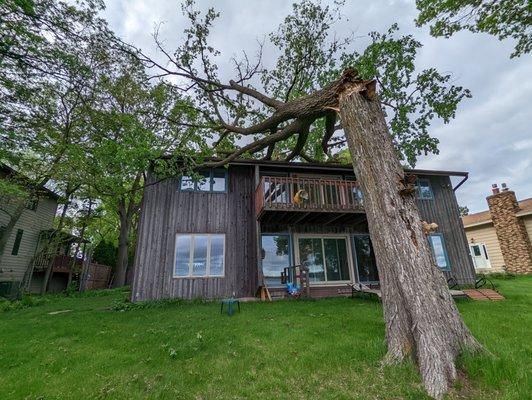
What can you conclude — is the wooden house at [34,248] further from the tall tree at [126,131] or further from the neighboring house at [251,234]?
the neighboring house at [251,234]

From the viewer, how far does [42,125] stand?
35.9 feet

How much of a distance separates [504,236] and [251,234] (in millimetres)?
16780

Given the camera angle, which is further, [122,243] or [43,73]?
[122,243]

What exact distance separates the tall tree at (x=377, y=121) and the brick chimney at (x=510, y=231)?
1181cm

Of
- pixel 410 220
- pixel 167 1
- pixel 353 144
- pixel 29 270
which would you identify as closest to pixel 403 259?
pixel 410 220

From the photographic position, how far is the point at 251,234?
1116 cm

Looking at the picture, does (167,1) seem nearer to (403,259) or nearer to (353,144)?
(353,144)

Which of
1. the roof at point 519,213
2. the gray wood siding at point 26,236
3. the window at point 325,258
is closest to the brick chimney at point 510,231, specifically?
the roof at point 519,213

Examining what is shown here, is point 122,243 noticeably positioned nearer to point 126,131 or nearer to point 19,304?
point 19,304

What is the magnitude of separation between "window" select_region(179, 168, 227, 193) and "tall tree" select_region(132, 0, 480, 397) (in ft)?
4.27

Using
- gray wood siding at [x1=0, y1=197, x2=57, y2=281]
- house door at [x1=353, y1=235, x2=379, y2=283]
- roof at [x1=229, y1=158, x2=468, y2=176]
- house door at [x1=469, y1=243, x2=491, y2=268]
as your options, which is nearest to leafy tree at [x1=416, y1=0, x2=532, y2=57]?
roof at [x1=229, y1=158, x2=468, y2=176]

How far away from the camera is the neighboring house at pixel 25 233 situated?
1625 centimetres

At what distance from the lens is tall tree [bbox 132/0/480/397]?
3.28 m

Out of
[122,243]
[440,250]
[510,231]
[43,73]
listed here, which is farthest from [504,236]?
[122,243]
